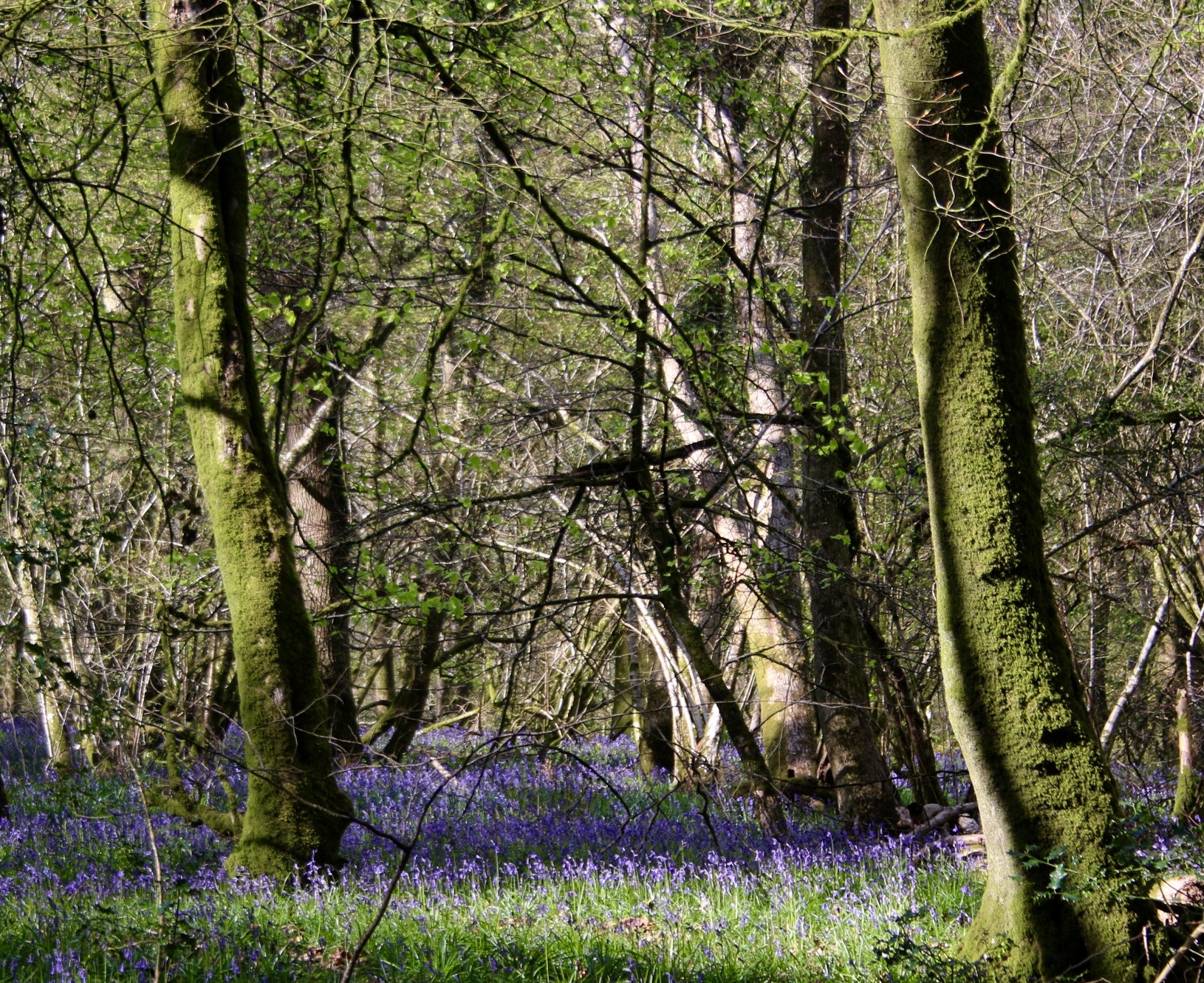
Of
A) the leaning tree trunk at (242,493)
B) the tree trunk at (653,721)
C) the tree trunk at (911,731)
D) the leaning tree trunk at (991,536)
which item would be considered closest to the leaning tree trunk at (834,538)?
the tree trunk at (911,731)

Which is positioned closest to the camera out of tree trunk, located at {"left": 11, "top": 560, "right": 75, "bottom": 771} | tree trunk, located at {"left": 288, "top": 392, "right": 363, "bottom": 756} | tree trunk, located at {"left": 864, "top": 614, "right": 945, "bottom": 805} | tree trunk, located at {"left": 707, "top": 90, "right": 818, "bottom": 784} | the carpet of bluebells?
the carpet of bluebells

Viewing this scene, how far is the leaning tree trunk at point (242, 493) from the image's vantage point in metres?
5.57

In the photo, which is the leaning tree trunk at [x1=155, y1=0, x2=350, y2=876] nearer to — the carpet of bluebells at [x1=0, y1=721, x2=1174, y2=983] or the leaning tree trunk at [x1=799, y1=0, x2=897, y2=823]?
the carpet of bluebells at [x1=0, y1=721, x2=1174, y2=983]

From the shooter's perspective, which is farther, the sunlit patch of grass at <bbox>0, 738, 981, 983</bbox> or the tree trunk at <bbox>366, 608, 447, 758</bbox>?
the tree trunk at <bbox>366, 608, 447, 758</bbox>

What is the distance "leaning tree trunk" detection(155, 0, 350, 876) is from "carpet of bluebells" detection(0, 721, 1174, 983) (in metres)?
0.37

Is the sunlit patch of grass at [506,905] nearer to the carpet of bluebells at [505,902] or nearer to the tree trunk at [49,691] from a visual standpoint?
the carpet of bluebells at [505,902]

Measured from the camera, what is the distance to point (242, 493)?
564 cm

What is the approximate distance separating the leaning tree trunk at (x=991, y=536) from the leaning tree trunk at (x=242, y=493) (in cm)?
334

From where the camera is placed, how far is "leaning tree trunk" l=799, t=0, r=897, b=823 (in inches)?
279

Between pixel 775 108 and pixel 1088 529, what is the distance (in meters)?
3.74

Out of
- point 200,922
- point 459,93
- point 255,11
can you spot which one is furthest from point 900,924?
point 255,11

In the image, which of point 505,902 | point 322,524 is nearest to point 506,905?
point 505,902

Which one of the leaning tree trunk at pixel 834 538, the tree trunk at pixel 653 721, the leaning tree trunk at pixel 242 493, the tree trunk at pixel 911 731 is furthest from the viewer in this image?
the tree trunk at pixel 653 721

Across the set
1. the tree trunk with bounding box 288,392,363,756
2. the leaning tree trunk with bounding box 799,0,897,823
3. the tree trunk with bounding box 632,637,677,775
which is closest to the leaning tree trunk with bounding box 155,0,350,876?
the leaning tree trunk with bounding box 799,0,897,823
